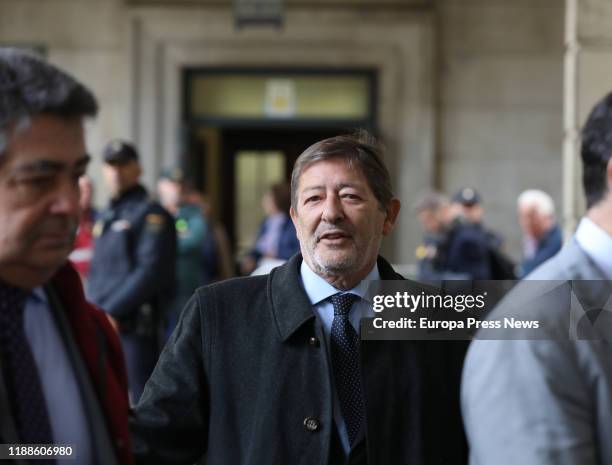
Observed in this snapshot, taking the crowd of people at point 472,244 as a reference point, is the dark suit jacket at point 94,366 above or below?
above

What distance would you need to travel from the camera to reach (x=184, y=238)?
8.68 metres

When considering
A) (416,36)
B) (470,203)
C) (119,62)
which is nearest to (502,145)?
(416,36)

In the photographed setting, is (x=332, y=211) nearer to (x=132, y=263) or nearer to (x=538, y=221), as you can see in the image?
(x=132, y=263)

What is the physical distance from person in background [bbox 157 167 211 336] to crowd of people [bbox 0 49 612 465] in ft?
16.6

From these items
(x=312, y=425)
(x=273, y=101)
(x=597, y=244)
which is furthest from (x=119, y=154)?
(x=273, y=101)

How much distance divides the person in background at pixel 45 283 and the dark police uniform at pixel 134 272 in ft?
14.5

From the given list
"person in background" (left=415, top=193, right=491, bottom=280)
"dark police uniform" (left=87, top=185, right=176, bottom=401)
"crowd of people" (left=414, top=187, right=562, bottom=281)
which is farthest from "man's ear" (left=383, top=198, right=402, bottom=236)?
"person in background" (left=415, top=193, right=491, bottom=280)

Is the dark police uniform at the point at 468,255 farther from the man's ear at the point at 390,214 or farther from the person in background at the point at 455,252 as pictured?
the man's ear at the point at 390,214

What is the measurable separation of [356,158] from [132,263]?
3675 millimetres

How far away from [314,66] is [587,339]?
10.8m

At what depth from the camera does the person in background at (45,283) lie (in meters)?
1.62

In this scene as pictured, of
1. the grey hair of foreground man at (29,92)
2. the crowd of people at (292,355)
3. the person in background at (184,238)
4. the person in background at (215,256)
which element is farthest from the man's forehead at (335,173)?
the person in background at (215,256)

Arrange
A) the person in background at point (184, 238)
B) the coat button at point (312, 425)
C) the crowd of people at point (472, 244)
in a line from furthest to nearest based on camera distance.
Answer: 1. the person in background at point (184, 238)
2. the crowd of people at point (472, 244)
3. the coat button at point (312, 425)

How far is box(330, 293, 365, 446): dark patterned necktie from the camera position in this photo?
2.76m
